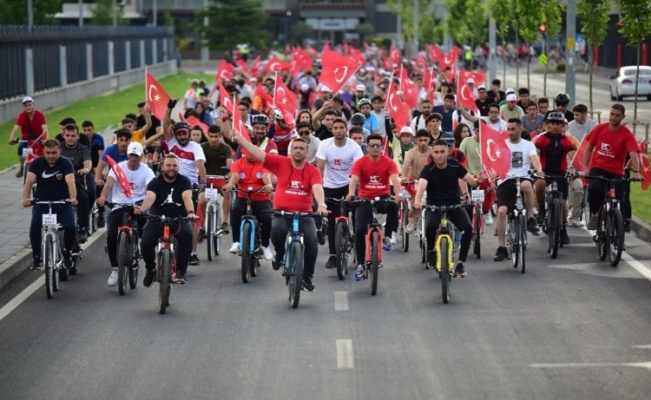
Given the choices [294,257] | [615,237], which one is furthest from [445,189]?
[615,237]

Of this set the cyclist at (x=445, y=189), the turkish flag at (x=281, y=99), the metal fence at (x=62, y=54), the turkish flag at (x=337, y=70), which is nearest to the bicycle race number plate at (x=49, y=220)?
the cyclist at (x=445, y=189)

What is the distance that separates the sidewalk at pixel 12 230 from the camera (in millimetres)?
17672

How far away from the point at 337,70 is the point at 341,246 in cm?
826

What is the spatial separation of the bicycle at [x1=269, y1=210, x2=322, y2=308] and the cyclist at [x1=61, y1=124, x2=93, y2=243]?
4292 millimetres

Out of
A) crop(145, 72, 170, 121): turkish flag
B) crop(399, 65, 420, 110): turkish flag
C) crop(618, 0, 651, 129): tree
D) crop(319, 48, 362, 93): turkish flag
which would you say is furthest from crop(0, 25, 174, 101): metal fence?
crop(145, 72, 170, 121): turkish flag

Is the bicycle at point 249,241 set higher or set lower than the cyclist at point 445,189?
lower

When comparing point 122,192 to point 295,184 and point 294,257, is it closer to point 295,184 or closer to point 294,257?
point 295,184

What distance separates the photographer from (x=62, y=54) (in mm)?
A: 56344

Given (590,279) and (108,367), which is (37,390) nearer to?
(108,367)

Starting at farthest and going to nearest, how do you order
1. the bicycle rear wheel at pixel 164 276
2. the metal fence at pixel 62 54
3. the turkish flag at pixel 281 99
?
the metal fence at pixel 62 54 < the turkish flag at pixel 281 99 < the bicycle rear wheel at pixel 164 276

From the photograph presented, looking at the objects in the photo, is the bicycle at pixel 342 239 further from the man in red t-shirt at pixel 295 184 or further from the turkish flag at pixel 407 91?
the turkish flag at pixel 407 91

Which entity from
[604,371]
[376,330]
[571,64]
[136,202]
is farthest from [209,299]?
[571,64]

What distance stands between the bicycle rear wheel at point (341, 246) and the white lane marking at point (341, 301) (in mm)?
777

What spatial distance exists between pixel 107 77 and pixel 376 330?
2195 inches
